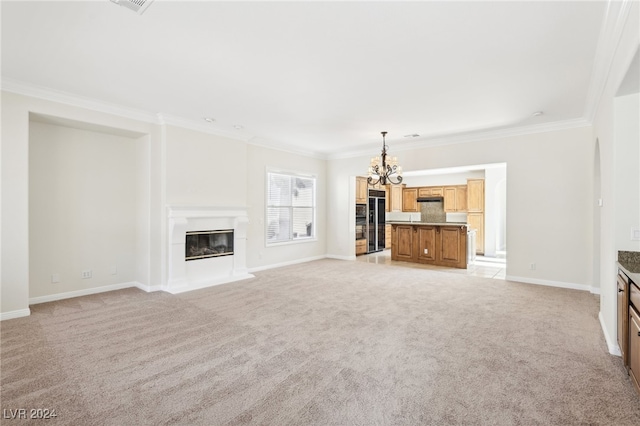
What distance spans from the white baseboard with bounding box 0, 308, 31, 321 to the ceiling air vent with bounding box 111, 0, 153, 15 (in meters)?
3.86

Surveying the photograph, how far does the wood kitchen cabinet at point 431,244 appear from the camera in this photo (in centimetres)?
721

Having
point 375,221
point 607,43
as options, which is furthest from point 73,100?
point 375,221

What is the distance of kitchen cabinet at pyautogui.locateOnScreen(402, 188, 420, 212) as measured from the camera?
446 inches

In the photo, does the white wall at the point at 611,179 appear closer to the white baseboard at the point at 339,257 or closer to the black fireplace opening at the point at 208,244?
the white baseboard at the point at 339,257

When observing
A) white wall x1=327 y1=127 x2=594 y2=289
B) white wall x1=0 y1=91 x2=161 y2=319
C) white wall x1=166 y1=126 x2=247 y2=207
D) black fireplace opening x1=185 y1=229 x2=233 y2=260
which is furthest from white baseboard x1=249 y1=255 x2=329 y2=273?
white wall x1=327 y1=127 x2=594 y2=289

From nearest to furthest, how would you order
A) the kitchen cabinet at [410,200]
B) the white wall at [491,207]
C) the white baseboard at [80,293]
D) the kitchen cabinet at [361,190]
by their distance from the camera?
1. the white baseboard at [80,293]
2. the kitchen cabinet at [361,190]
3. the white wall at [491,207]
4. the kitchen cabinet at [410,200]

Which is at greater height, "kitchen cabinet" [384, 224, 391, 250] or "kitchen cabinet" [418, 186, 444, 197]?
"kitchen cabinet" [418, 186, 444, 197]

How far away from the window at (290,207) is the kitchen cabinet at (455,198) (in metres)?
5.04

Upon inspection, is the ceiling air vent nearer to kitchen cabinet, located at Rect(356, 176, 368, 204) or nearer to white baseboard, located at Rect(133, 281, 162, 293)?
white baseboard, located at Rect(133, 281, 162, 293)

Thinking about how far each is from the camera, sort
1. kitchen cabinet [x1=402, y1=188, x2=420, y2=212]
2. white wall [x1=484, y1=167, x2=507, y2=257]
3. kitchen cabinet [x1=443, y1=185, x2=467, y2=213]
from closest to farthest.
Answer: white wall [x1=484, y1=167, x2=507, y2=257]
kitchen cabinet [x1=443, y1=185, x2=467, y2=213]
kitchen cabinet [x1=402, y1=188, x2=420, y2=212]

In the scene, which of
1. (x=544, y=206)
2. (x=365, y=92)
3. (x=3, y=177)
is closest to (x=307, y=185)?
(x=365, y=92)

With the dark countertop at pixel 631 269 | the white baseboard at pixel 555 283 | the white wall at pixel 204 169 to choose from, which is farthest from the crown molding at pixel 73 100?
the white baseboard at pixel 555 283

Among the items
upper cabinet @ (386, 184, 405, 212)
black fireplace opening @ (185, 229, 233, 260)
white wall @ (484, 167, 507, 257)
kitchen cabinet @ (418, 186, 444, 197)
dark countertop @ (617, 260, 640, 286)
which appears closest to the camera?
dark countertop @ (617, 260, 640, 286)

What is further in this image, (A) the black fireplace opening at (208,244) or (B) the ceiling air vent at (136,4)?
(A) the black fireplace opening at (208,244)
